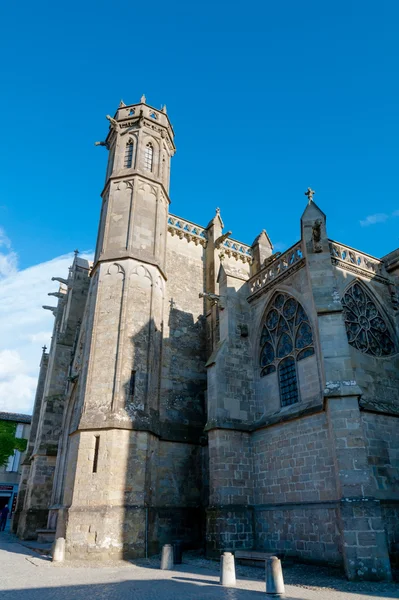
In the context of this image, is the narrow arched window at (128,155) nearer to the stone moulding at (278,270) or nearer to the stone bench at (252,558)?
the stone moulding at (278,270)

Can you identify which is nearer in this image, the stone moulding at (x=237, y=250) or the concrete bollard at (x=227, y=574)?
the concrete bollard at (x=227, y=574)

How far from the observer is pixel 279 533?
11375 mm

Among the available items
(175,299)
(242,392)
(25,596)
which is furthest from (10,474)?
(25,596)

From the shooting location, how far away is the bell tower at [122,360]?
1159 cm

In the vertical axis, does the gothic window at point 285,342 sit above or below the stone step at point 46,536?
above

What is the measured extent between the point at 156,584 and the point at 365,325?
29.4ft

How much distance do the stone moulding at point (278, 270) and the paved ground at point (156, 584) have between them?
8.28 metres

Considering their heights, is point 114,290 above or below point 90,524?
above

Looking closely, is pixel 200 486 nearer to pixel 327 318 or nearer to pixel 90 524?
pixel 90 524

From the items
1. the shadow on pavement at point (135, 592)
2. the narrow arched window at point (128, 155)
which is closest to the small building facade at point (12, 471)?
the narrow arched window at point (128, 155)

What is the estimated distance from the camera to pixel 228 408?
1336cm

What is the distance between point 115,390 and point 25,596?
258 inches

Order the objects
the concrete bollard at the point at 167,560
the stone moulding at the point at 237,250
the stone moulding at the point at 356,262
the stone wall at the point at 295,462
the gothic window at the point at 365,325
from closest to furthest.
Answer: the concrete bollard at the point at 167,560 → the stone wall at the point at 295,462 → the gothic window at the point at 365,325 → the stone moulding at the point at 356,262 → the stone moulding at the point at 237,250

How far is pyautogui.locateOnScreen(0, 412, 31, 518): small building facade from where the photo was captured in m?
35.4
